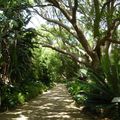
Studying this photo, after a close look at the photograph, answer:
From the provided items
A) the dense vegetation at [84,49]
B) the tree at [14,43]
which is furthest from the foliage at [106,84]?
the tree at [14,43]

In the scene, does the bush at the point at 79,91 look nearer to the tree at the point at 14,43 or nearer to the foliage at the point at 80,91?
the foliage at the point at 80,91

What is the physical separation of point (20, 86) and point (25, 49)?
2.64m

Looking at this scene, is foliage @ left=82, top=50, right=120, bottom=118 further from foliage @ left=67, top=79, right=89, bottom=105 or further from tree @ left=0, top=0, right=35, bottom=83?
tree @ left=0, top=0, right=35, bottom=83

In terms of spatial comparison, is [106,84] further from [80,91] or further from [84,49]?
[84,49]

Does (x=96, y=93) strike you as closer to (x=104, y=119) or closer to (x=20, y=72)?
(x=104, y=119)

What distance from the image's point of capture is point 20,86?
19.1 m

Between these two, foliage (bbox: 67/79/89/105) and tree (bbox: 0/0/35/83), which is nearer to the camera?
foliage (bbox: 67/79/89/105)

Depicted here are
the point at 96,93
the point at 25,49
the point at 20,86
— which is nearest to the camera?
the point at 96,93

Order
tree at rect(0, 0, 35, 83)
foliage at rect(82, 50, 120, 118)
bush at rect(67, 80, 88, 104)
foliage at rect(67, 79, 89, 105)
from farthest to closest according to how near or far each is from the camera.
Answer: tree at rect(0, 0, 35, 83) < bush at rect(67, 80, 88, 104) < foliage at rect(67, 79, 89, 105) < foliage at rect(82, 50, 120, 118)

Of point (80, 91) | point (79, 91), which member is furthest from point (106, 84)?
point (79, 91)

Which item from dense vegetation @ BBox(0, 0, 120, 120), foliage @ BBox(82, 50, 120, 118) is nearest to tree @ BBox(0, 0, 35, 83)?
dense vegetation @ BBox(0, 0, 120, 120)

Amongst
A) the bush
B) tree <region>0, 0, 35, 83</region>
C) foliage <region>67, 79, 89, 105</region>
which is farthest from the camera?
tree <region>0, 0, 35, 83</region>

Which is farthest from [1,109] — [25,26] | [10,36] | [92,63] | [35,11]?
[35,11]

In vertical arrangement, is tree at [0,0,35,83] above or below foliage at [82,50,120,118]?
above
